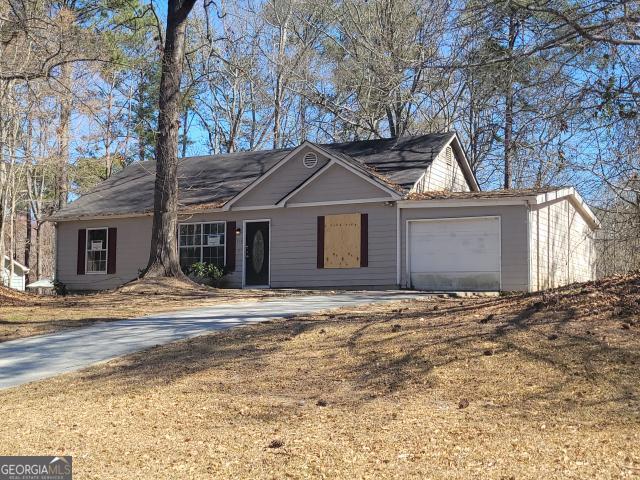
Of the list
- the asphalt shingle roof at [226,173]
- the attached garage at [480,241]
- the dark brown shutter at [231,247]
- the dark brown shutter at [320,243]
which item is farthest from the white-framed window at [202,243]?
the attached garage at [480,241]

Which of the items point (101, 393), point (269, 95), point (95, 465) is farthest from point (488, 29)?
point (269, 95)

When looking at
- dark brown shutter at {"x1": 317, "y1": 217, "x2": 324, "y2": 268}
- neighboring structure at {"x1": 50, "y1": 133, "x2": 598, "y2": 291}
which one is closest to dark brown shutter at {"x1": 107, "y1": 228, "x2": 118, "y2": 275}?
neighboring structure at {"x1": 50, "y1": 133, "x2": 598, "y2": 291}

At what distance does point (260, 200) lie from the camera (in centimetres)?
2020

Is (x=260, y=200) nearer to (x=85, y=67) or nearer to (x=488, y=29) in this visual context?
(x=85, y=67)

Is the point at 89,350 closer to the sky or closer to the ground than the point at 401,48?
closer to the ground

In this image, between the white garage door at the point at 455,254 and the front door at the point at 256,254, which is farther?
the front door at the point at 256,254

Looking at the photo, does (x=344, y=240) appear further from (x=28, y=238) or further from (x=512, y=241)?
(x=28, y=238)

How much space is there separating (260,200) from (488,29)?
11.7m

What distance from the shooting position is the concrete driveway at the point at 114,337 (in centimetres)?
844

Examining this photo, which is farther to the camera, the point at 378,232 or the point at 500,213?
the point at 378,232

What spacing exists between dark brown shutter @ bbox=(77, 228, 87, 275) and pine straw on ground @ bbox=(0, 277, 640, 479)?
15.6 meters

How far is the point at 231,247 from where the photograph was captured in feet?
Result: 67.8

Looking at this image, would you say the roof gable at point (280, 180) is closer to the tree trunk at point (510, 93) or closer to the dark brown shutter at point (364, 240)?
the dark brown shutter at point (364, 240)

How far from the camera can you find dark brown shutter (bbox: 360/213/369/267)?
60.5ft
